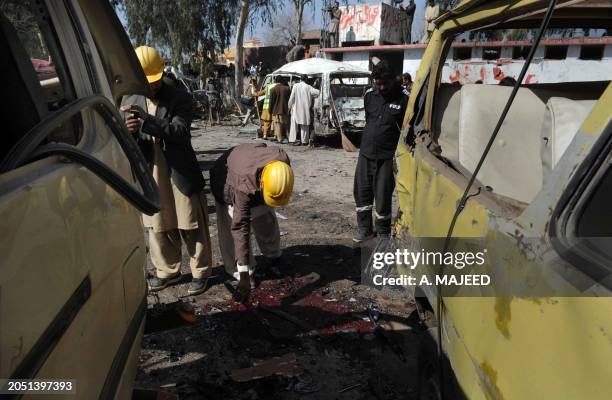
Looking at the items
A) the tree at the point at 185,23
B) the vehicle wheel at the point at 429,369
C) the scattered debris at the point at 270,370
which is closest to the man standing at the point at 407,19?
the tree at the point at 185,23

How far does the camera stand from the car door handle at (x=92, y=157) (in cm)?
104

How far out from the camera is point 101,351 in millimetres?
1168

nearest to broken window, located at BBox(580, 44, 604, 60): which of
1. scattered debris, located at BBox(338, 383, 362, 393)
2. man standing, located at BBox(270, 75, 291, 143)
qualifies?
man standing, located at BBox(270, 75, 291, 143)

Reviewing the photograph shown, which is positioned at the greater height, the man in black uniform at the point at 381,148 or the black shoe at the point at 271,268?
the man in black uniform at the point at 381,148

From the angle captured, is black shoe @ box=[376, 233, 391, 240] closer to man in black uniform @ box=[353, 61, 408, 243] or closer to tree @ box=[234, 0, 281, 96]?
man in black uniform @ box=[353, 61, 408, 243]

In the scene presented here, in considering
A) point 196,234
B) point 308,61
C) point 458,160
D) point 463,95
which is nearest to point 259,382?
point 196,234

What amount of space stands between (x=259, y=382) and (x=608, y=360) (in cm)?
212

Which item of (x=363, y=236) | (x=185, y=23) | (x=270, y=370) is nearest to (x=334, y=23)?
(x=185, y=23)

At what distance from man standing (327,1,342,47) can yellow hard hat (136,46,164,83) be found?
1787 cm

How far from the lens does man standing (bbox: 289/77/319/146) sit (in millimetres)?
11984

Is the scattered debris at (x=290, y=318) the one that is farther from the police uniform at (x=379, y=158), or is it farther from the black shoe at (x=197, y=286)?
the police uniform at (x=379, y=158)

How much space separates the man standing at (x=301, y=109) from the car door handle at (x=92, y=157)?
1054 cm

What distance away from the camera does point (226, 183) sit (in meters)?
3.50

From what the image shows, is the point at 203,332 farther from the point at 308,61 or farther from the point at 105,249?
the point at 308,61
